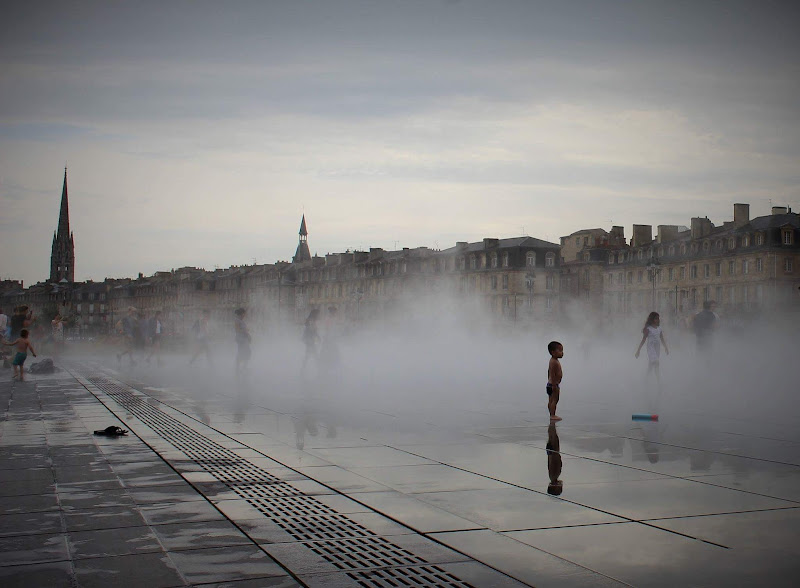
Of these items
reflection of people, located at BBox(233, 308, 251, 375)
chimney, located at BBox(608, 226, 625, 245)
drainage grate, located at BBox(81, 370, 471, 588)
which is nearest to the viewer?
drainage grate, located at BBox(81, 370, 471, 588)

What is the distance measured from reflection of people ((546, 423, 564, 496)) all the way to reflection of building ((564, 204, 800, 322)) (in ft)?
168

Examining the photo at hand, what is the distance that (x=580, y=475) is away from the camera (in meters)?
8.49

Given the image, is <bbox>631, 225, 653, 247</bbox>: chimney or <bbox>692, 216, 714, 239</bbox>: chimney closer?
<bbox>692, 216, 714, 239</bbox>: chimney

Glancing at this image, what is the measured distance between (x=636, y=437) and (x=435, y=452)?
270 centimetres

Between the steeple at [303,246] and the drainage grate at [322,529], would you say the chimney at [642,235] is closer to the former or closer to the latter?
the steeple at [303,246]

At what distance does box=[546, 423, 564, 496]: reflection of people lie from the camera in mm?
7891

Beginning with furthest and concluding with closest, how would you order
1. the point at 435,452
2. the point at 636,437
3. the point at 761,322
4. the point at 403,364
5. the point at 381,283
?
the point at 381,283, the point at 761,322, the point at 403,364, the point at 636,437, the point at 435,452

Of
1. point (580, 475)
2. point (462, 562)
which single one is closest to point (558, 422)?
point (580, 475)

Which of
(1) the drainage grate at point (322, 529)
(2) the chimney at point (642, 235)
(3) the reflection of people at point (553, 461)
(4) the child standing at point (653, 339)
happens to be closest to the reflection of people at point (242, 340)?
(4) the child standing at point (653, 339)

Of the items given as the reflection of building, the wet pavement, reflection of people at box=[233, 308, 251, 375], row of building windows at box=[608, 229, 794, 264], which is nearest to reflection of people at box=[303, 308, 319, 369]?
reflection of people at box=[233, 308, 251, 375]

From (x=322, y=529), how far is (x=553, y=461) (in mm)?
3580

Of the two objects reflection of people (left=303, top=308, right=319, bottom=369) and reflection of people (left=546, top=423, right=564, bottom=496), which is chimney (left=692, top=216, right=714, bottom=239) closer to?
reflection of people (left=303, top=308, right=319, bottom=369)

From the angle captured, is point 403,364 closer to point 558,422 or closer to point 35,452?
point 558,422

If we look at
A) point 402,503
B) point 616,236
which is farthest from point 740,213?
point 402,503
